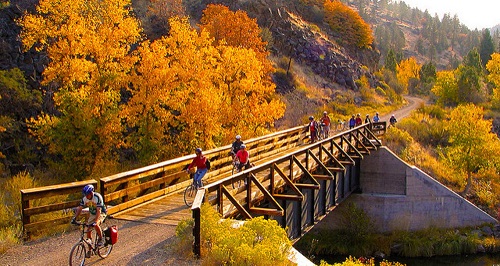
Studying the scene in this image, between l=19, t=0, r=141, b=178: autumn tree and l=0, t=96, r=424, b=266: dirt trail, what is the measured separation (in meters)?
9.32

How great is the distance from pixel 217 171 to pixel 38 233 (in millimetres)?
7560

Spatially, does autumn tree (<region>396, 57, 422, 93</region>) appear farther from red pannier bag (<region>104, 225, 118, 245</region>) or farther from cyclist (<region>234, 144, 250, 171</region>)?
red pannier bag (<region>104, 225, 118, 245</region>)

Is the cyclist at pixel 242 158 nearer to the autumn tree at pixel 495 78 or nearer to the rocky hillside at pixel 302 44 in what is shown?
the rocky hillside at pixel 302 44

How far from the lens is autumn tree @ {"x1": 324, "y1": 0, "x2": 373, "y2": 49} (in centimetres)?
8150

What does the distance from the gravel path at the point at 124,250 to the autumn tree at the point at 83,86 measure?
9.32 metres

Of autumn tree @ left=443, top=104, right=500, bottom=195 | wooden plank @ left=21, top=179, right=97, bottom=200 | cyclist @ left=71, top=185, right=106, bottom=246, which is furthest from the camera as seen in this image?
autumn tree @ left=443, top=104, right=500, bottom=195

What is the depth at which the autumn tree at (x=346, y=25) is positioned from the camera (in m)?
81.5

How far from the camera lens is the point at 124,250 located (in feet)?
30.6

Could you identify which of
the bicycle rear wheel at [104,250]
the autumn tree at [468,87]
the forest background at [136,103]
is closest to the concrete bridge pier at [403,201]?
the forest background at [136,103]

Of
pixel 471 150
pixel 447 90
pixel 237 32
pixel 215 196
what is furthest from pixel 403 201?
pixel 447 90

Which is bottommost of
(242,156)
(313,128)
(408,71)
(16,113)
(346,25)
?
(242,156)

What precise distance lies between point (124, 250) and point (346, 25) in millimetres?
79256

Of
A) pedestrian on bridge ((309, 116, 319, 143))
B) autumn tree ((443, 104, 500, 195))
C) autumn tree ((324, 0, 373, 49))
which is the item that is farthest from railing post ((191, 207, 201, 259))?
autumn tree ((324, 0, 373, 49))

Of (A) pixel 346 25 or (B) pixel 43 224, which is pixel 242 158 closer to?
(B) pixel 43 224
